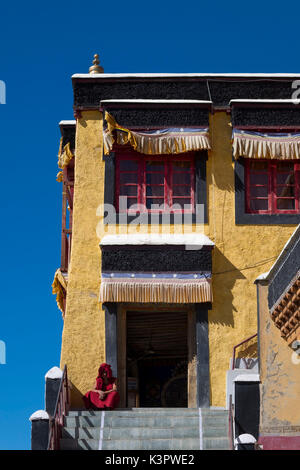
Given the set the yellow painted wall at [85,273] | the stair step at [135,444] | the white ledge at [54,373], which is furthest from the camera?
the yellow painted wall at [85,273]

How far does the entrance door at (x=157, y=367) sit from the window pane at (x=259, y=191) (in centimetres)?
473

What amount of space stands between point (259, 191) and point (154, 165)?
7.07 feet

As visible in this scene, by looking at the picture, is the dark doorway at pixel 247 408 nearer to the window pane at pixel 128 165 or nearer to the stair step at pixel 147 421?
the stair step at pixel 147 421

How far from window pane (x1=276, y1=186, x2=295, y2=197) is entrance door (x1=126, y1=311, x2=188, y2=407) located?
489cm

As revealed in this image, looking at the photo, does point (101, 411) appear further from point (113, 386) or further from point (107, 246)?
point (107, 246)

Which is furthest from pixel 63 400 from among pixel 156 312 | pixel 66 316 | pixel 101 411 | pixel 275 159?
pixel 275 159

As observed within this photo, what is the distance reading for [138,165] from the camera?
20.8m

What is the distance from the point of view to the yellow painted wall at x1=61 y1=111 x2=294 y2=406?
19.6m

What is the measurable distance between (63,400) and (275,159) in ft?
21.4

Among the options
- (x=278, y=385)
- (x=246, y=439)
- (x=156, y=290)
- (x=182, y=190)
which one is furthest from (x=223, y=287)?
(x=246, y=439)

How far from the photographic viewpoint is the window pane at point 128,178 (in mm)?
20703

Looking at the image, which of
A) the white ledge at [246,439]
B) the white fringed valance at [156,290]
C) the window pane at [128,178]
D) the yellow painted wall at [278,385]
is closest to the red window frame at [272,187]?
the white fringed valance at [156,290]

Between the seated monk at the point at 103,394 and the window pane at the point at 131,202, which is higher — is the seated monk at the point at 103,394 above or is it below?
below

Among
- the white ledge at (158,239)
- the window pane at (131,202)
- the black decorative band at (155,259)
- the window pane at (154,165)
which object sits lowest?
the black decorative band at (155,259)
